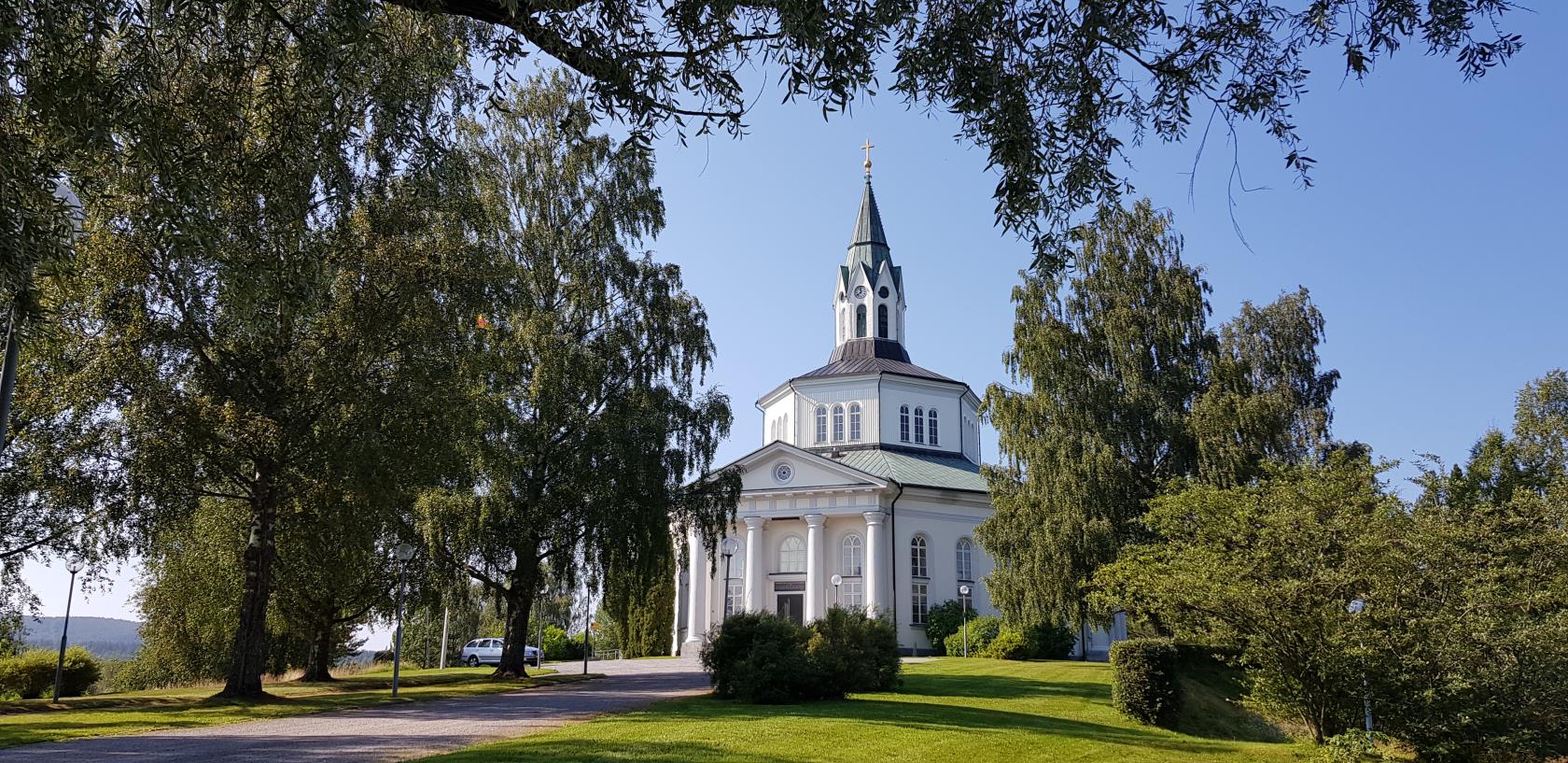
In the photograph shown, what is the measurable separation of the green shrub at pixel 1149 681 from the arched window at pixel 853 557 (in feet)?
89.7

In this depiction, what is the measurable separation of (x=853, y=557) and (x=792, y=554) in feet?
8.93

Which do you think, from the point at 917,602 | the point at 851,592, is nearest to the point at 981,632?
the point at 917,602

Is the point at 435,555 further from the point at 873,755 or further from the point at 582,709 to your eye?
the point at 873,755

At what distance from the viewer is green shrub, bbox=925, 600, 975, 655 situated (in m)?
42.9

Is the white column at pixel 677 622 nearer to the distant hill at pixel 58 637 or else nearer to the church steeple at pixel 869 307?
the church steeple at pixel 869 307

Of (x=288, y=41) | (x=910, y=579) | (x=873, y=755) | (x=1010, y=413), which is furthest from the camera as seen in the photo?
(x=910, y=579)

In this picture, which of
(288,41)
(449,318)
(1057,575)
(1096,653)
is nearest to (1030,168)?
(288,41)

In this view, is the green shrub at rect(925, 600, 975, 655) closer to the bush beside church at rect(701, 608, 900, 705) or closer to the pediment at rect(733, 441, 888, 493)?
the pediment at rect(733, 441, 888, 493)

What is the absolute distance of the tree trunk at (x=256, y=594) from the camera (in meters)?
20.4

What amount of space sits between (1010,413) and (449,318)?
1482 cm

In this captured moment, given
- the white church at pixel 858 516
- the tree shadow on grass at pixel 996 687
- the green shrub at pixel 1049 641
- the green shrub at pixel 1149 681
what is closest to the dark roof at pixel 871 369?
the white church at pixel 858 516

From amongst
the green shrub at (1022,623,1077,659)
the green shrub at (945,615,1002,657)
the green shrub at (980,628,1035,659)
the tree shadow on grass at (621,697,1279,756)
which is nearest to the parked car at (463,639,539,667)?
the green shrub at (945,615,1002,657)

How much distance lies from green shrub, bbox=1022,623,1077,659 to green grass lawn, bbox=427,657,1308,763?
15.8 m

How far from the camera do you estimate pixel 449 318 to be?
21.4 meters
